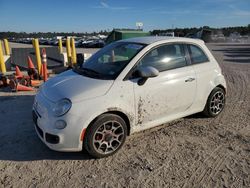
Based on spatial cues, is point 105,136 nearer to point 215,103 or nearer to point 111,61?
point 111,61

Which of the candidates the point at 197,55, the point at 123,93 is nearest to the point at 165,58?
the point at 197,55

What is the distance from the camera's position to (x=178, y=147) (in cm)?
416

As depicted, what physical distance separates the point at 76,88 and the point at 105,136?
32.1 inches

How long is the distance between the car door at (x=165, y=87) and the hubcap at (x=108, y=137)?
403mm

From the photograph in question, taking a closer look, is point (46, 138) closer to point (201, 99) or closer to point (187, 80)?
point (187, 80)

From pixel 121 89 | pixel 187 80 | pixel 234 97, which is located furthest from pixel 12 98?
pixel 234 97

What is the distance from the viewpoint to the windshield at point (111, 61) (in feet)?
13.6

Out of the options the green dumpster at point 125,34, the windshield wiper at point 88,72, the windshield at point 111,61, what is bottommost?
the windshield wiper at point 88,72

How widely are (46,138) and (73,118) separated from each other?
539 mm

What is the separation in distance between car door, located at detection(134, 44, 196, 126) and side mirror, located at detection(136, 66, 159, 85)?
0.24 ft

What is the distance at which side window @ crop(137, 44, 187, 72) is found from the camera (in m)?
4.31

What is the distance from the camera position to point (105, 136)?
3855 millimetres

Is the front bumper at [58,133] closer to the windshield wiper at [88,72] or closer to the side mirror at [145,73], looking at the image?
the windshield wiper at [88,72]

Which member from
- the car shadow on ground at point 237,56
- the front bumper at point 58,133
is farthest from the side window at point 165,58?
the car shadow on ground at point 237,56
